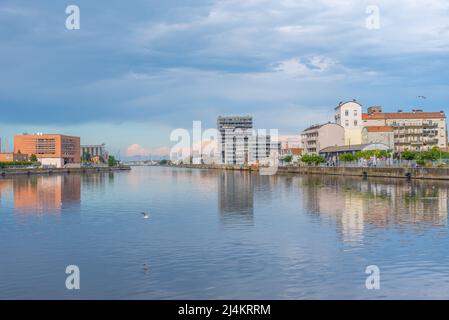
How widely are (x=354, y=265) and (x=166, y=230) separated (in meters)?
14.0

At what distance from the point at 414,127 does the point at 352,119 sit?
55.8 feet

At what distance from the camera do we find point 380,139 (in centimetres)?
14375

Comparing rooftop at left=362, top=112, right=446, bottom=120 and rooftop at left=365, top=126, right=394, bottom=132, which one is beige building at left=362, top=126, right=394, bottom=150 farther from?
rooftop at left=362, top=112, right=446, bottom=120

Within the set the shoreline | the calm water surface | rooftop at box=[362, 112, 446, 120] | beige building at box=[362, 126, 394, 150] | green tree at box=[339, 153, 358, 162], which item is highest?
rooftop at box=[362, 112, 446, 120]

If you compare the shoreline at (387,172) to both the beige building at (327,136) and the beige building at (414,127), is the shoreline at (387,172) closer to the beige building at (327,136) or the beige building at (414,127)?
the beige building at (327,136)

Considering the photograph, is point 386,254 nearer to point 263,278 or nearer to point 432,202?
point 263,278

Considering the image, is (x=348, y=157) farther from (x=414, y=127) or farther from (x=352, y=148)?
(x=414, y=127)

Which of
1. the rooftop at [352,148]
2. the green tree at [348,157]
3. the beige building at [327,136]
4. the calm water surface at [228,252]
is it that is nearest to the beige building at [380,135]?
the rooftop at [352,148]

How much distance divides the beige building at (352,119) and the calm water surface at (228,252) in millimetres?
112358

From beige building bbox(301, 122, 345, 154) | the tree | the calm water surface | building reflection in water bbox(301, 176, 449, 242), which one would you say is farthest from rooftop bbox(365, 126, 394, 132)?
Answer: the calm water surface

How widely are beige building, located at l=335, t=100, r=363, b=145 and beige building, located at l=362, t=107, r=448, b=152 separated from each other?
195 centimetres

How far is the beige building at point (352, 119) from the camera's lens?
508 ft

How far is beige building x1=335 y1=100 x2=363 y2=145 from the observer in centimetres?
15475

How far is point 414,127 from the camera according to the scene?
149m
